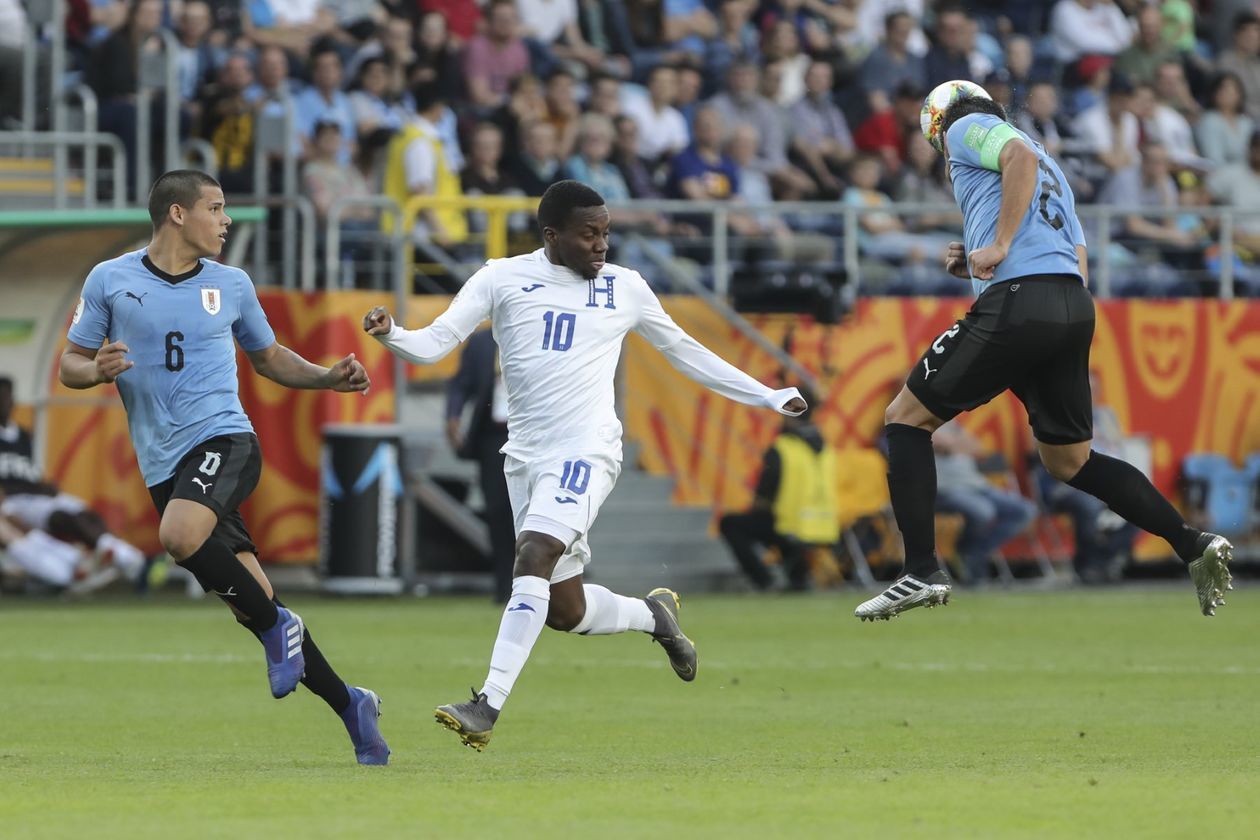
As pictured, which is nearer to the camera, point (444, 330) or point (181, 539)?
point (181, 539)

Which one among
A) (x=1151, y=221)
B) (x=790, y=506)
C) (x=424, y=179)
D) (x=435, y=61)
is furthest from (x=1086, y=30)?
(x=424, y=179)

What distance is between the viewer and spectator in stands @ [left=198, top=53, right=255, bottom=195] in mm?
20719

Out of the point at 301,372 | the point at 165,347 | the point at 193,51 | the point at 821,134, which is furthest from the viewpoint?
the point at 821,134

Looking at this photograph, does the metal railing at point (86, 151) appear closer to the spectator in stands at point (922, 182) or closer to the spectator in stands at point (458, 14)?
the spectator in stands at point (458, 14)

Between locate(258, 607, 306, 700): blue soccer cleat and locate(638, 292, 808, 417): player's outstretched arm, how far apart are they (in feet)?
6.27

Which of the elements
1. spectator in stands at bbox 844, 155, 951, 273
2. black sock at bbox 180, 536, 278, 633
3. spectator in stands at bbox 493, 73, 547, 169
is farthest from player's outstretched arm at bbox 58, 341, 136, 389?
spectator in stands at bbox 844, 155, 951, 273

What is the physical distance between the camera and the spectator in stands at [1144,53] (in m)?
27.0

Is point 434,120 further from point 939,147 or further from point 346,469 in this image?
point 939,147

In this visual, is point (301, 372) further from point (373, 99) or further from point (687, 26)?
point (687, 26)

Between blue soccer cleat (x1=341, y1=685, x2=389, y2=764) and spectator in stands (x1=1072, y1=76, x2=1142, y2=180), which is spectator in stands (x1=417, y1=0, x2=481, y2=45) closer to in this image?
spectator in stands (x1=1072, y1=76, x2=1142, y2=180)

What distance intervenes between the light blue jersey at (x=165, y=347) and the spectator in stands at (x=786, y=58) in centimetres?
1587

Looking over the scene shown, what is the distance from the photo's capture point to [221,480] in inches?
362

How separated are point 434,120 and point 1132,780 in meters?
14.8

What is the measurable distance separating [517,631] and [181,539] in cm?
132
